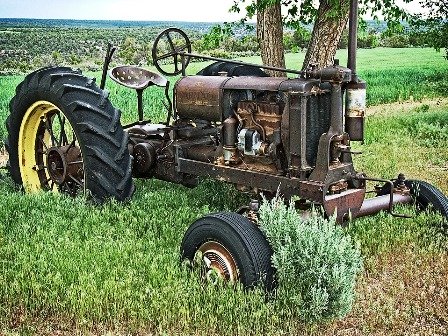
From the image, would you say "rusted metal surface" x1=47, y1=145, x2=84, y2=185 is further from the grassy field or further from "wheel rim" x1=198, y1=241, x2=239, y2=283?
"wheel rim" x1=198, y1=241, x2=239, y2=283

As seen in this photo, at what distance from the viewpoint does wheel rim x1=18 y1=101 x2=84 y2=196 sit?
688cm

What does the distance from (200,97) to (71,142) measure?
1518mm

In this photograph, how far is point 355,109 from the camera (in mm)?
5383

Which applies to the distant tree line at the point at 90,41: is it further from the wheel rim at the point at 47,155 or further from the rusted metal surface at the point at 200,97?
the rusted metal surface at the point at 200,97

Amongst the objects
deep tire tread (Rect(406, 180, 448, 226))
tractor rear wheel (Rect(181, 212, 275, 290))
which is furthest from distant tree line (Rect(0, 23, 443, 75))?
tractor rear wheel (Rect(181, 212, 275, 290))

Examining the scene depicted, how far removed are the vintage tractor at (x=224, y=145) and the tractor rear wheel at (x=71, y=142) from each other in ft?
0.03

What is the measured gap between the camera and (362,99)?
5359 millimetres

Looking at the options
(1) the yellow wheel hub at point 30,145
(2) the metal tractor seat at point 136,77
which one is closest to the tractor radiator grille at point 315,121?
(2) the metal tractor seat at point 136,77

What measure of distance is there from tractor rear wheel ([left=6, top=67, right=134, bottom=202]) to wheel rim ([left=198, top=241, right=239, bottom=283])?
6.22 ft

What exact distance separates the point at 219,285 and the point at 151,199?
259cm

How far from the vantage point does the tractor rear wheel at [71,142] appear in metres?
6.39

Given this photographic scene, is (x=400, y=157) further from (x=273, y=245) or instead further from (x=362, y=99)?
(x=273, y=245)

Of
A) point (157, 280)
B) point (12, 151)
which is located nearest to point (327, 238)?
point (157, 280)

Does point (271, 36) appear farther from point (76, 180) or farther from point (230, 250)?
point (230, 250)
